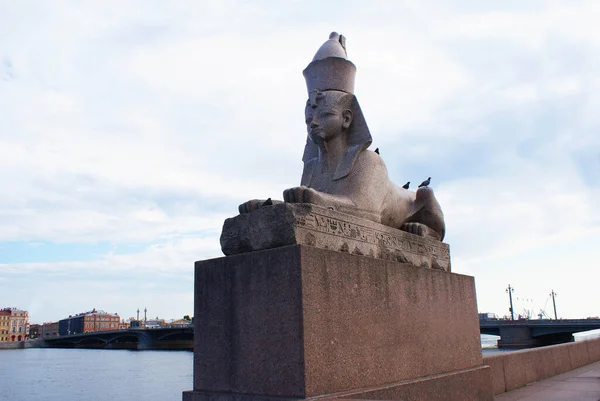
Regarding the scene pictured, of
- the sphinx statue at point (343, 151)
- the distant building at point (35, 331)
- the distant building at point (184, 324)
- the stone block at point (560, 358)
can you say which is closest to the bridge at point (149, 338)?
the distant building at point (184, 324)

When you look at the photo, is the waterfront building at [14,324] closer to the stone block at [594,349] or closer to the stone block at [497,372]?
the stone block at [594,349]

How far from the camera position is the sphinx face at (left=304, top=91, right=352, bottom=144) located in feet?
15.5

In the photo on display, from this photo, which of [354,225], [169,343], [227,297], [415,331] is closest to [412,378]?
[415,331]

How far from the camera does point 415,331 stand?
14.4 feet

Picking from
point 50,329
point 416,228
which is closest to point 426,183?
point 416,228

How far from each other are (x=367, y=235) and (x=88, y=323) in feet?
429

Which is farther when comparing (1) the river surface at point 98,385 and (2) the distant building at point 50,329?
(2) the distant building at point 50,329

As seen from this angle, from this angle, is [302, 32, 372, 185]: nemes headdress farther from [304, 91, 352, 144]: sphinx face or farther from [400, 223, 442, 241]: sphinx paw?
[400, 223, 442, 241]: sphinx paw

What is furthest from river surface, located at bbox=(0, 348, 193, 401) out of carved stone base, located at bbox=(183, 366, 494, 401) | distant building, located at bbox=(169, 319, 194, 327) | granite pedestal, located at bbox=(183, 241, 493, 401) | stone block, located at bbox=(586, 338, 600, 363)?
Answer: granite pedestal, located at bbox=(183, 241, 493, 401)

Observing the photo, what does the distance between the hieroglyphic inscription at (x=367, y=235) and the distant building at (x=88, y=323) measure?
4920 inches

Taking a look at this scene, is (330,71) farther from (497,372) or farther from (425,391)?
(497,372)

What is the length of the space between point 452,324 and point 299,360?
2.28m

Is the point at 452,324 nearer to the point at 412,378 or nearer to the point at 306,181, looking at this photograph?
the point at 412,378

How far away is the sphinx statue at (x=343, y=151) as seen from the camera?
4516mm
